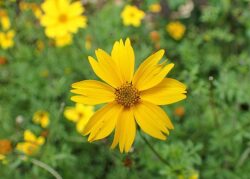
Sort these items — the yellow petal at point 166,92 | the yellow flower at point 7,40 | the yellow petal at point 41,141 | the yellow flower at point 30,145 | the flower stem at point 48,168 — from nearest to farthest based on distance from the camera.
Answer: the yellow petal at point 166,92 < the flower stem at point 48,168 < the yellow flower at point 30,145 < the yellow petal at point 41,141 < the yellow flower at point 7,40

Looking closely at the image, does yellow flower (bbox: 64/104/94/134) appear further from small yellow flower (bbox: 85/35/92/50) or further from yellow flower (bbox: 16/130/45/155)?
small yellow flower (bbox: 85/35/92/50)

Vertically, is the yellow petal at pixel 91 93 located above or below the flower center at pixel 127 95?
above

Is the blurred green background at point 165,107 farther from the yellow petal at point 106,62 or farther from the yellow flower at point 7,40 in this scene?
the yellow petal at point 106,62

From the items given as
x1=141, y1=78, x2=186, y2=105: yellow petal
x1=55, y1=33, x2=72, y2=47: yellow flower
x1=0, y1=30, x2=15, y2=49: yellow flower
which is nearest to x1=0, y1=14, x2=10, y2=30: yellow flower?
x1=0, y1=30, x2=15, y2=49: yellow flower

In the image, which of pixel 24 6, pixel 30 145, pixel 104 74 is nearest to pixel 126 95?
pixel 104 74

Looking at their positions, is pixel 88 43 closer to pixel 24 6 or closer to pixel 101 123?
pixel 24 6

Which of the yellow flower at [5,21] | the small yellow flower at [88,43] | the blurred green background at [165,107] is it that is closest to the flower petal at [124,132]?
the blurred green background at [165,107]

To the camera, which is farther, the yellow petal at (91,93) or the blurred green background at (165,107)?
the blurred green background at (165,107)
